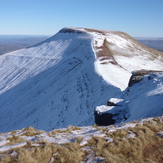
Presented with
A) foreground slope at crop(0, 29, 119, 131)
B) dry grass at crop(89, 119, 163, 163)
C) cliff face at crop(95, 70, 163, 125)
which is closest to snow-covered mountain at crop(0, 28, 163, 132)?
foreground slope at crop(0, 29, 119, 131)

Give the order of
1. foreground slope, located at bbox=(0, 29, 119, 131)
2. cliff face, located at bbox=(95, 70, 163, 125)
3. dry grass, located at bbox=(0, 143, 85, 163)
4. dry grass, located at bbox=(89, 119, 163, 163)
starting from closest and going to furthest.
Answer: dry grass, located at bbox=(0, 143, 85, 163)
dry grass, located at bbox=(89, 119, 163, 163)
cliff face, located at bbox=(95, 70, 163, 125)
foreground slope, located at bbox=(0, 29, 119, 131)

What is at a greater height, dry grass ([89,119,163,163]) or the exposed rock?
dry grass ([89,119,163,163])

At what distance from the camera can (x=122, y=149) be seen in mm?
6398

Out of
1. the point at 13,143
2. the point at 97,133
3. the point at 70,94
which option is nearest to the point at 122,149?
the point at 97,133

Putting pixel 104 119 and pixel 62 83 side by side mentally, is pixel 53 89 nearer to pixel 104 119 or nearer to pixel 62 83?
pixel 62 83

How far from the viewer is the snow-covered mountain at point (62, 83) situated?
23.9m

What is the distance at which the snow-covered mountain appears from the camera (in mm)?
23938

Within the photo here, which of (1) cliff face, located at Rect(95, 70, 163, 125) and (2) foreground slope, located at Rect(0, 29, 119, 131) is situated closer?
(1) cliff face, located at Rect(95, 70, 163, 125)

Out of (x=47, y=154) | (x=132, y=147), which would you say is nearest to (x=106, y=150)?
(x=132, y=147)

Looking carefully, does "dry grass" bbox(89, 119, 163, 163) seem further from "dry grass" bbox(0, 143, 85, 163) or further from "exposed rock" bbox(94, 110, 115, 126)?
"exposed rock" bbox(94, 110, 115, 126)

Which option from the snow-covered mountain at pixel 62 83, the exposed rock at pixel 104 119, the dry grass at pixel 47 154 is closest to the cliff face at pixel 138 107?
the exposed rock at pixel 104 119

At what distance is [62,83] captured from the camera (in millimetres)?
33125

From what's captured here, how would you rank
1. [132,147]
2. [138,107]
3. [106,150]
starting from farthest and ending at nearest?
[138,107] → [132,147] → [106,150]

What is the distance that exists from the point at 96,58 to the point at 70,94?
12.9 meters
